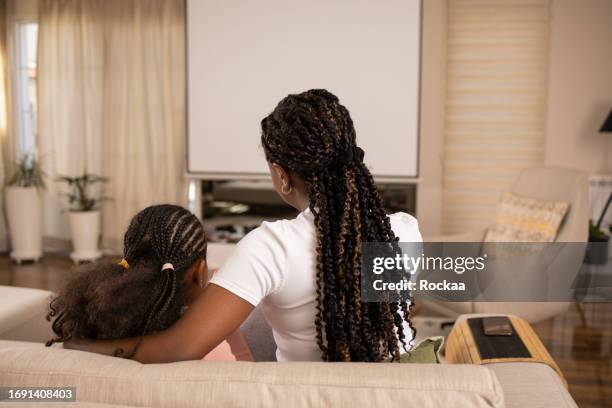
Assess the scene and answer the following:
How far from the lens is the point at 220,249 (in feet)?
14.2

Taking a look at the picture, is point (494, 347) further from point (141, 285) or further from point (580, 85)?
point (580, 85)

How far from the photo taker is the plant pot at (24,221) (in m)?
4.83

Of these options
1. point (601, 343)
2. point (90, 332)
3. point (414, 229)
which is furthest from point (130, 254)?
point (601, 343)

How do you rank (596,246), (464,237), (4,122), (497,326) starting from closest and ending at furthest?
(497,326) → (464,237) → (596,246) → (4,122)

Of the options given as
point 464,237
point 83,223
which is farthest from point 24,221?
point 464,237

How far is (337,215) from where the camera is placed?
1.14 m

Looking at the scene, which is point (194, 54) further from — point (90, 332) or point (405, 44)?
point (90, 332)

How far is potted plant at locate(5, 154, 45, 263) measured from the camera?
4.84 m

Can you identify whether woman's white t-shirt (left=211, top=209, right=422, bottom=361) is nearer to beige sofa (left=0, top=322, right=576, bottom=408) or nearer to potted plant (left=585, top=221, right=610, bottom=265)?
beige sofa (left=0, top=322, right=576, bottom=408)

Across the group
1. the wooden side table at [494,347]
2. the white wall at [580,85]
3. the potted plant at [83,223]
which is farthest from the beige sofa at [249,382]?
the white wall at [580,85]

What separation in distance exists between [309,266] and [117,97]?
4.51m

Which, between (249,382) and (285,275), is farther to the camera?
(285,275)

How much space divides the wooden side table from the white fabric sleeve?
26.3 inches

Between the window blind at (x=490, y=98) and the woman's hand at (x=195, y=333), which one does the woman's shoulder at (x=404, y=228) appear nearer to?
the woman's hand at (x=195, y=333)
